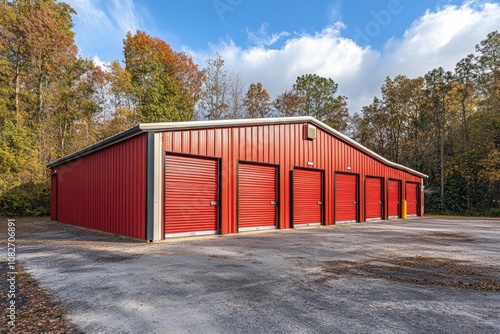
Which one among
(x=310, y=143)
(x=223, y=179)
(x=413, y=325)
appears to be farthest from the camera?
(x=310, y=143)

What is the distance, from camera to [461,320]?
2.86m

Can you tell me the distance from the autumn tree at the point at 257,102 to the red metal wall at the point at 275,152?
15.7 m

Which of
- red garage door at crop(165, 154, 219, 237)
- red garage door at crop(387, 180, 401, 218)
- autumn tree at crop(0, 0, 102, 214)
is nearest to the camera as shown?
red garage door at crop(165, 154, 219, 237)

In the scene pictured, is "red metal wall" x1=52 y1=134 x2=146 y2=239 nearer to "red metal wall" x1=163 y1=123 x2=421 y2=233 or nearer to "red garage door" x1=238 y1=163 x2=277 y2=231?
"red metal wall" x1=163 y1=123 x2=421 y2=233

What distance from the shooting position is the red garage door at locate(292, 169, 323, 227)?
477 inches

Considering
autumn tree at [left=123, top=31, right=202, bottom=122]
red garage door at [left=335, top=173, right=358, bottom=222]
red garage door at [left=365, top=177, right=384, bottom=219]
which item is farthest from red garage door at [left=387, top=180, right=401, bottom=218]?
autumn tree at [left=123, top=31, right=202, bottom=122]

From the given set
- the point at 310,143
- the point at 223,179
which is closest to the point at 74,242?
the point at 223,179

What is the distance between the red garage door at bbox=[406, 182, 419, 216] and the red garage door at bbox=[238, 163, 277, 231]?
43.3ft

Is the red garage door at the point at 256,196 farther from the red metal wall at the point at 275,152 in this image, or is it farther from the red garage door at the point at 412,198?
the red garage door at the point at 412,198

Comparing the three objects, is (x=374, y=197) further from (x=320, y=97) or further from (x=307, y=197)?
(x=320, y=97)

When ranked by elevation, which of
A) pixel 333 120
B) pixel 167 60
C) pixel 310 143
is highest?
pixel 167 60

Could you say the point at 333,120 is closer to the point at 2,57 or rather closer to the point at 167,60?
the point at 167,60

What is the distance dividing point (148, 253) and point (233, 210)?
13.2ft

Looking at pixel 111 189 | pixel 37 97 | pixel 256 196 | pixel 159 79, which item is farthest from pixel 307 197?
pixel 37 97
